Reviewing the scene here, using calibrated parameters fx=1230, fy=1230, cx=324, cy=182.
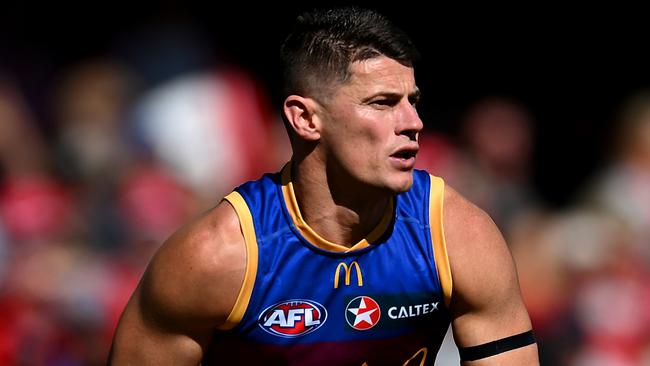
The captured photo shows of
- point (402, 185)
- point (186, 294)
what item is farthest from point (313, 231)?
point (186, 294)

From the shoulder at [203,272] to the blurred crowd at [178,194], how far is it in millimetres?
2603

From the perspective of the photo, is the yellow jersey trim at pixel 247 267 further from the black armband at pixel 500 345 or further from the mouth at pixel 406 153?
the black armband at pixel 500 345

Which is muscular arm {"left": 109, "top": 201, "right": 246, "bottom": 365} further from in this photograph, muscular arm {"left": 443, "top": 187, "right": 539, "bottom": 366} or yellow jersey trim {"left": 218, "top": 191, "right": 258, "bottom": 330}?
muscular arm {"left": 443, "top": 187, "right": 539, "bottom": 366}

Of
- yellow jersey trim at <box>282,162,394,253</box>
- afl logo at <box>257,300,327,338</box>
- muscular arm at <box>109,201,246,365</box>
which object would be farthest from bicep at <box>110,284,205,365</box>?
yellow jersey trim at <box>282,162,394,253</box>

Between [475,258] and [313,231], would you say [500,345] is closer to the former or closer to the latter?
[475,258]

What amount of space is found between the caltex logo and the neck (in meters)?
0.22

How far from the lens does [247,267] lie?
4.22 m

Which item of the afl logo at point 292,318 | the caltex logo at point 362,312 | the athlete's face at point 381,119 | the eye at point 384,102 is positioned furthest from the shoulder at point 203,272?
the eye at point 384,102

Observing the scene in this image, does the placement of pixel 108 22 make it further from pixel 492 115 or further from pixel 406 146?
pixel 406 146

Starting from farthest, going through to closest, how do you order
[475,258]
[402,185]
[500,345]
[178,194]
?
[178,194], [500,345], [475,258], [402,185]

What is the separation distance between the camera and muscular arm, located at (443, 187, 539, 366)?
4.29 metres

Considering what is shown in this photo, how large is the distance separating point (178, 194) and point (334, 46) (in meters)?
3.31

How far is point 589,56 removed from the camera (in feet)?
33.0

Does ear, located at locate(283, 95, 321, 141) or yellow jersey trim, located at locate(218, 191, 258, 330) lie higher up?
ear, located at locate(283, 95, 321, 141)
